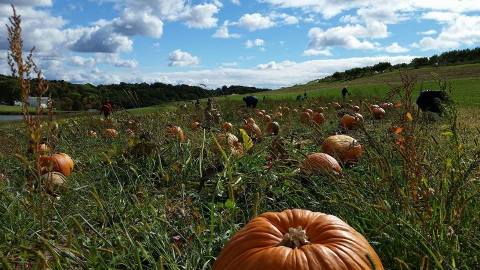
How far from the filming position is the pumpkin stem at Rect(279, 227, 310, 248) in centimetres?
212

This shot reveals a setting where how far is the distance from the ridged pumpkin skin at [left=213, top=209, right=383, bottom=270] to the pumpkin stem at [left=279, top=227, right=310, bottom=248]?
0.01 meters

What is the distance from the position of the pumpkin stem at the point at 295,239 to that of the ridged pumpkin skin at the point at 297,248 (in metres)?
0.01

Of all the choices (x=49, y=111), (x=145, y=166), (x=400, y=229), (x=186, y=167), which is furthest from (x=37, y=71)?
(x=145, y=166)

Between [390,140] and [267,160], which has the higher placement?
[390,140]

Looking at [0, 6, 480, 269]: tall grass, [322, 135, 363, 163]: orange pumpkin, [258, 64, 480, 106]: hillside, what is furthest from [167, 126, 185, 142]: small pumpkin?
[258, 64, 480, 106]: hillside

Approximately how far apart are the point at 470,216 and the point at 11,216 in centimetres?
274

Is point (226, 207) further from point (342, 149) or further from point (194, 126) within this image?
point (194, 126)

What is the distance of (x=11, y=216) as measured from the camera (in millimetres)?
3143

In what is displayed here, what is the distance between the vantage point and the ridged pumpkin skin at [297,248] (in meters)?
2.01

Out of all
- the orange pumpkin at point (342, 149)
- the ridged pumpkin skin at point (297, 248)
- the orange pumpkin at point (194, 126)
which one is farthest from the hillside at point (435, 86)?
the orange pumpkin at point (194, 126)

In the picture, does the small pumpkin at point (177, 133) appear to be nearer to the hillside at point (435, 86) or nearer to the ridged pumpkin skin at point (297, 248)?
the hillside at point (435, 86)

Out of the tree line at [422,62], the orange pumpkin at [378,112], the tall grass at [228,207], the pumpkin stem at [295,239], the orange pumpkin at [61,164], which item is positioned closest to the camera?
the pumpkin stem at [295,239]

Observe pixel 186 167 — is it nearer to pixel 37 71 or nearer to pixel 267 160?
pixel 267 160

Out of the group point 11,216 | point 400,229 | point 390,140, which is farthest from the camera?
point 390,140
